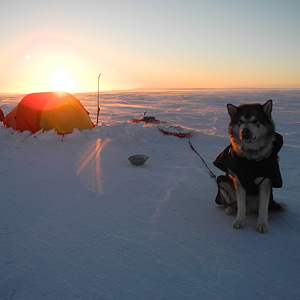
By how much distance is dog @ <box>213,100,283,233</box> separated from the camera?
266cm

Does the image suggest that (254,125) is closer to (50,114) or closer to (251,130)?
(251,130)

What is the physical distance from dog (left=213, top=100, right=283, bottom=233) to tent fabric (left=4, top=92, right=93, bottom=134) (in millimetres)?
6073

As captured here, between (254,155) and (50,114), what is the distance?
6.66 metres

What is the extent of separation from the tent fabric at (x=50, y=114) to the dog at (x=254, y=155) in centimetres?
607

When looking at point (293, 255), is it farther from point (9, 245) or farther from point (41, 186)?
point (41, 186)

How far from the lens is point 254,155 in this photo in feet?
8.87

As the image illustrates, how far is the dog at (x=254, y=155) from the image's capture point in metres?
2.66

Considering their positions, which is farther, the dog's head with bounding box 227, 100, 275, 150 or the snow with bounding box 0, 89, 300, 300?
the dog's head with bounding box 227, 100, 275, 150

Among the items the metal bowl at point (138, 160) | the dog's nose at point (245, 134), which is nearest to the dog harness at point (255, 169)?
the dog's nose at point (245, 134)

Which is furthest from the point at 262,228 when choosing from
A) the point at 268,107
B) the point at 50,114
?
the point at 50,114

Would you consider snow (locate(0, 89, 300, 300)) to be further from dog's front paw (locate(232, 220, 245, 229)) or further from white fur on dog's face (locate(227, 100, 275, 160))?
white fur on dog's face (locate(227, 100, 275, 160))

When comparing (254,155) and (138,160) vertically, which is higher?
(254,155)

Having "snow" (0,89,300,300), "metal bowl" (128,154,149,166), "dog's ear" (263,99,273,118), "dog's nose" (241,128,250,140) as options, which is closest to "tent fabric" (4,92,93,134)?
"snow" (0,89,300,300)

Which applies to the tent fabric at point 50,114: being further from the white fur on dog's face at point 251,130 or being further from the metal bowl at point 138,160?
the white fur on dog's face at point 251,130
